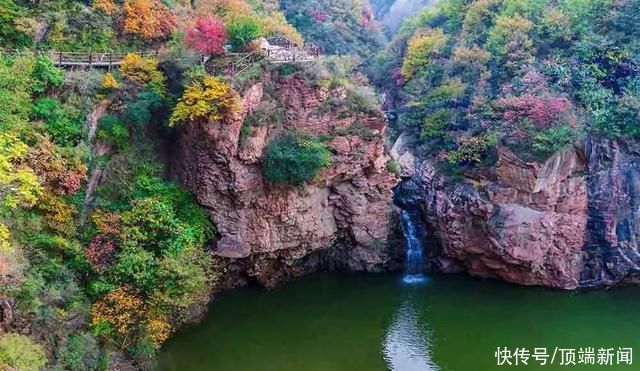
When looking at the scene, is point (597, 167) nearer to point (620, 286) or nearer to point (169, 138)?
point (620, 286)

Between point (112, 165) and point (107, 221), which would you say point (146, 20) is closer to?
point (112, 165)

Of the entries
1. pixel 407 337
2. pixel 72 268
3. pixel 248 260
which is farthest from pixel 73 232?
pixel 407 337

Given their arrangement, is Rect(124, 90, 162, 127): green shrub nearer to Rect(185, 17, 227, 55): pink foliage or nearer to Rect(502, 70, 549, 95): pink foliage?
Rect(185, 17, 227, 55): pink foliage

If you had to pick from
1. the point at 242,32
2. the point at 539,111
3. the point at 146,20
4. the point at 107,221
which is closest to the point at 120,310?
the point at 107,221

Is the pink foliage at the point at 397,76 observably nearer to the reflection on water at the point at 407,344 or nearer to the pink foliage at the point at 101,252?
the reflection on water at the point at 407,344

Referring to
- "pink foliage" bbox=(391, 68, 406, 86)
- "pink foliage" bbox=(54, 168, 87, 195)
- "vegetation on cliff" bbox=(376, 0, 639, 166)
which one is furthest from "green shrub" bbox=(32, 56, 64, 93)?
"pink foliage" bbox=(391, 68, 406, 86)

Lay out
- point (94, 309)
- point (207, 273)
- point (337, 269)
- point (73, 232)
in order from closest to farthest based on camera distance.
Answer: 1. point (94, 309)
2. point (73, 232)
3. point (207, 273)
4. point (337, 269)
